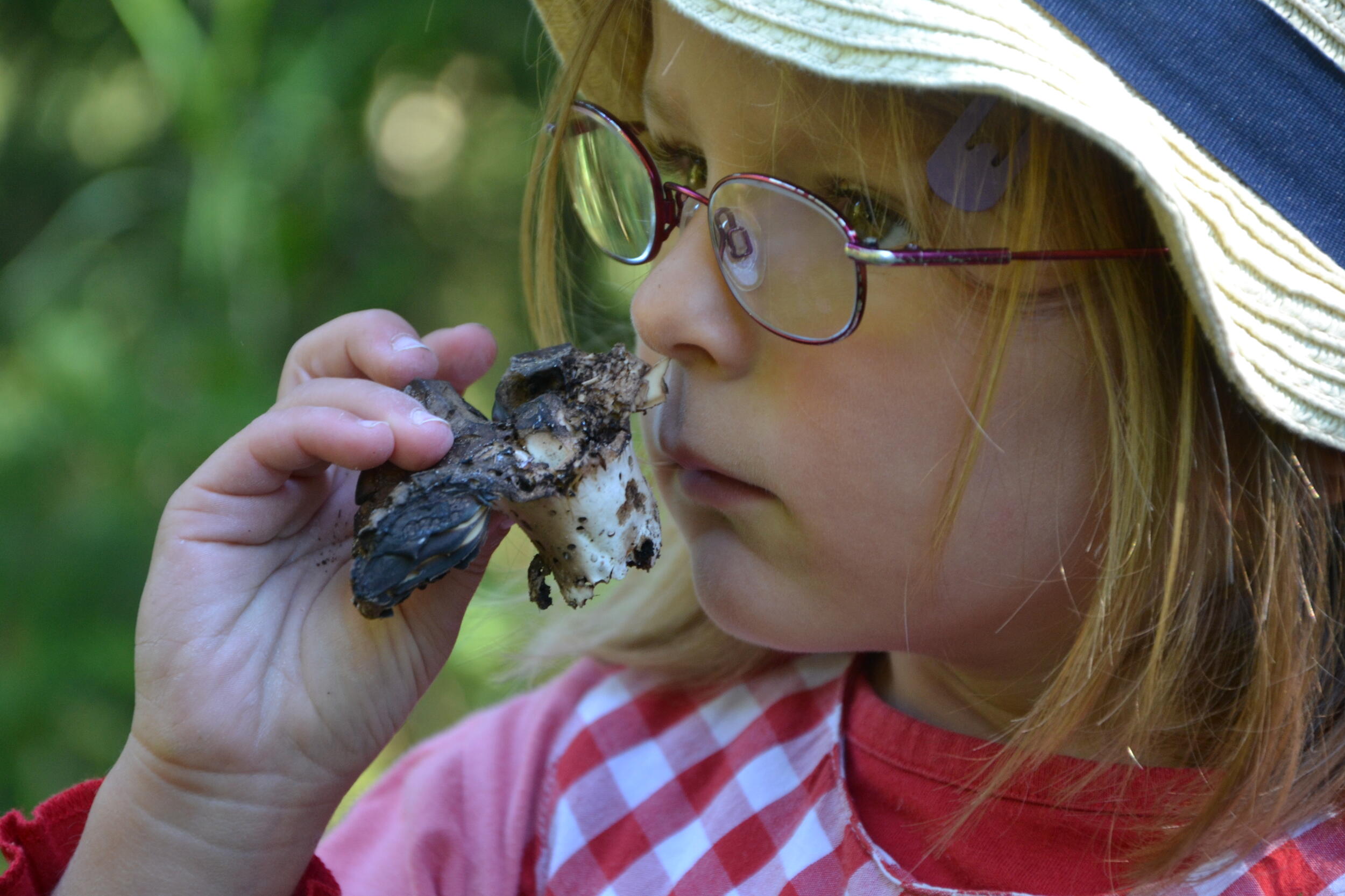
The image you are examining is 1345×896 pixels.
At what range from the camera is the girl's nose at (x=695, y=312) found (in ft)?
3.09

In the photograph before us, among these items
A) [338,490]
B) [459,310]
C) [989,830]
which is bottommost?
[459,310]

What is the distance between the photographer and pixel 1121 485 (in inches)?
35.2

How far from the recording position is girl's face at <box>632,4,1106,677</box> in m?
0.89

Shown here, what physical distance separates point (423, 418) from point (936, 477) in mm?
426

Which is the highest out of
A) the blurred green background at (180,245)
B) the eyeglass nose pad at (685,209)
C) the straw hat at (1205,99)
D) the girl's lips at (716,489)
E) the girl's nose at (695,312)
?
the straw hat at (1205,99)

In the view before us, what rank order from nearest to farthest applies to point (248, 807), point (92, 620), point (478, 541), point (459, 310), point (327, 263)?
1. point (478, 541)
2. point (248, 807)
3. point (92, 620)
4. point (327, 263)
5. point (459, 310)

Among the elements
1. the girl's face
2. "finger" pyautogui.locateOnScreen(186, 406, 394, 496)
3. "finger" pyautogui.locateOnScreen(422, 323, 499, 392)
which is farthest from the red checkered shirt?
"finger" pyautogui.locateOnScreen(422, 323, 499, 392)

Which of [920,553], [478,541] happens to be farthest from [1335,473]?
[478,541]

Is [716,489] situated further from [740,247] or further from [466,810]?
[466,810]

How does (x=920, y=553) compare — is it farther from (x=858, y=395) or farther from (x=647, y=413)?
(x=647, y=413)

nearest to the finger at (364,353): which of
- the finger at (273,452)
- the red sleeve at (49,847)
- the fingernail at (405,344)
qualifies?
the fingernail at (405,344)

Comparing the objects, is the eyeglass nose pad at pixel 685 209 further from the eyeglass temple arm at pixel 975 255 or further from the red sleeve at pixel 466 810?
the red sleeve at pixel 466 810

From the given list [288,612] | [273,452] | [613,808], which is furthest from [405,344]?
[613,808]

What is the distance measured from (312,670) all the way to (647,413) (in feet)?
1.30
